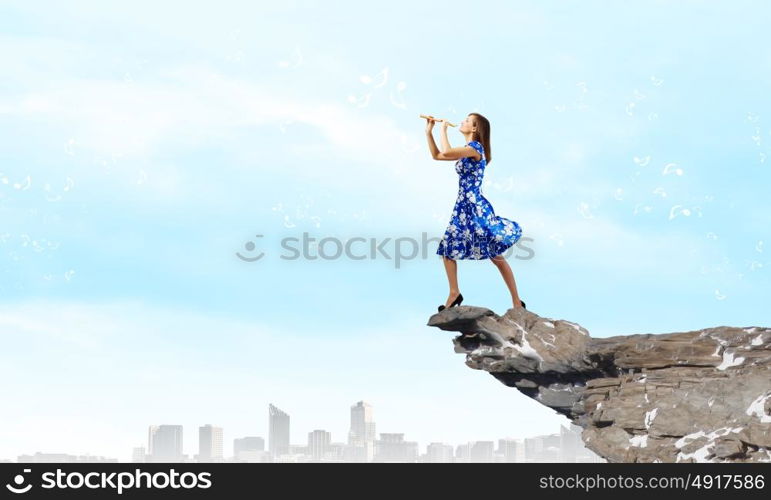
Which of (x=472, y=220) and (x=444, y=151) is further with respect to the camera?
(x=472, y=220)

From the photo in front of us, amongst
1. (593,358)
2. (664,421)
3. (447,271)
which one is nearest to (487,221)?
(447,271)

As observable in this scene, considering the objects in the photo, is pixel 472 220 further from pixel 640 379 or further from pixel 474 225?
pixel 640 379

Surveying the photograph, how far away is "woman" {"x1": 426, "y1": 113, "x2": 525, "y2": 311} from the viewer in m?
13.8

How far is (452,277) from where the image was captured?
14117 millimetres

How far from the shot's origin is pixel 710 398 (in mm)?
12672

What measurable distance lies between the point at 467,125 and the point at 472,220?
1.41 meters

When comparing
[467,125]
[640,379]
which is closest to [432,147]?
[467,125]

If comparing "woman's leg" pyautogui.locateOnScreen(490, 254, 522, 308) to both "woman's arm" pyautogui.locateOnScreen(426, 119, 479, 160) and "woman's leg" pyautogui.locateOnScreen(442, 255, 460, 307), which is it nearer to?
"woman's leg" pyautogui.locateOnScreen(442, 255, 460, 307)

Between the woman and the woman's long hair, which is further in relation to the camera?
the woman's long hair

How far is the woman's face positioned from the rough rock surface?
2.59 metres
